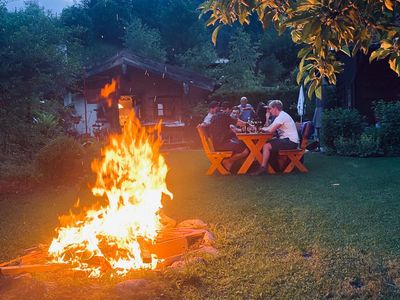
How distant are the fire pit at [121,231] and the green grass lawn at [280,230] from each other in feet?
1.23

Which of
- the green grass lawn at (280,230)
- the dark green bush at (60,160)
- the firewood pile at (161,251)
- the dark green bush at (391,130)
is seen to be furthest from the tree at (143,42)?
the firewood pile at (161,251)

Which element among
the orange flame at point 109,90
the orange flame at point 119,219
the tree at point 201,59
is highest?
the tree at point 201,59

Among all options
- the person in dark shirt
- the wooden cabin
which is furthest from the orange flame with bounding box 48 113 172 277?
the wooden cabin

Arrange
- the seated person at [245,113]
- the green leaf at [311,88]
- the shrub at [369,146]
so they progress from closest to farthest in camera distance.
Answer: the green leaf at [311,88], the shrub at [369,146], the seated person at [245,113]

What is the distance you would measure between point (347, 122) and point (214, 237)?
9.06 m

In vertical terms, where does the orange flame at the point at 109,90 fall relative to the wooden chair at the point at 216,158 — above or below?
above

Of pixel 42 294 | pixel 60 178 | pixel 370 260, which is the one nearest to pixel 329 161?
pixel 60 178

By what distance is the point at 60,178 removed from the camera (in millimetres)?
9266

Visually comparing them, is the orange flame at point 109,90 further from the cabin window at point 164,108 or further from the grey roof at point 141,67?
the cabin window at point 164,108

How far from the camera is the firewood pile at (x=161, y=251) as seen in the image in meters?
4.11

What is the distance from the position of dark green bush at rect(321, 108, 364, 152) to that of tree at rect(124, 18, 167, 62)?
2175 centimetres

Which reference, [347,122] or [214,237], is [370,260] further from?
[347,122]

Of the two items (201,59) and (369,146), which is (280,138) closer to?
(369,146)

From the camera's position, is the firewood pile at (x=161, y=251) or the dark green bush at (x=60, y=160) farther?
the dark green bush at (x=60, y=160)
